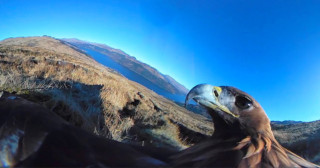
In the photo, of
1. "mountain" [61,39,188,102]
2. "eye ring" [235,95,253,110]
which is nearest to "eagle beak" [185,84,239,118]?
"eye ring" [235,95,253,110]

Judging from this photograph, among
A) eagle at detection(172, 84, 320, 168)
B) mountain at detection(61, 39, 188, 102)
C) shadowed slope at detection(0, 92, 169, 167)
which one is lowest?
shadowed slope at detection(0, 92, 169, 167)

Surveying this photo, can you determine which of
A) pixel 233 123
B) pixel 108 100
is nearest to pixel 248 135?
pixel 233 123

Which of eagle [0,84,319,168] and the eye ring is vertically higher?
the eye ring

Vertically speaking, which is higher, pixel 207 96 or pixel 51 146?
pixel 207 96

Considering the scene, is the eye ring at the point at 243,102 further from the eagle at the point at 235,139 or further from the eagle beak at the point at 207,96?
the eagle beak at the point at 207,96

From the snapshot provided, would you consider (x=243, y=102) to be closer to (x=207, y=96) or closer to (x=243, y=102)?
(x=243, y=102)

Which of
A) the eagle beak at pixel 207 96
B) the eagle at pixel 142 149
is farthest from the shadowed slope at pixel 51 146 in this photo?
the eagle beak at pixel 207 96

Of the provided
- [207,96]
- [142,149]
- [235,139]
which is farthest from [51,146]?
[235,139]

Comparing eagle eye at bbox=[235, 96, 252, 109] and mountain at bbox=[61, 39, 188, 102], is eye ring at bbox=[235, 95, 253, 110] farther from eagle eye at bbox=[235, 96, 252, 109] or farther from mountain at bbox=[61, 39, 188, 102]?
mountain at bbox=[61, 39, 188, 102]
